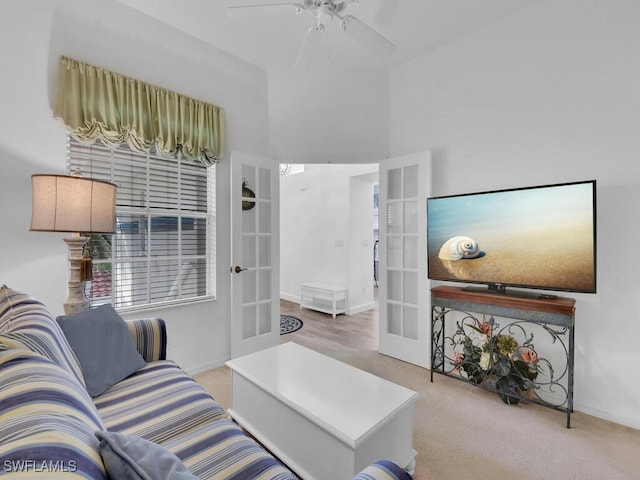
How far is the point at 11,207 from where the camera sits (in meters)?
2.00

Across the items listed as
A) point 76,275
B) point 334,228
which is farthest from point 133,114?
point 334,228

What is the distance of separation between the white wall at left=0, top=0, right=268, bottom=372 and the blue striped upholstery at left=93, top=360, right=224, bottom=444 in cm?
109

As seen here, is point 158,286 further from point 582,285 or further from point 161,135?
point 582,285

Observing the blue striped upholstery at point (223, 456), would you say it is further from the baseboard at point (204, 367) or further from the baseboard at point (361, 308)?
the baseboard at point (361, 308)

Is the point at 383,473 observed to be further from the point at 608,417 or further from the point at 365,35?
the point at 608,417

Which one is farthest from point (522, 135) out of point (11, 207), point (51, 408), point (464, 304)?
point (11, 207)

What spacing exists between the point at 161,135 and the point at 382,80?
2.31 meters

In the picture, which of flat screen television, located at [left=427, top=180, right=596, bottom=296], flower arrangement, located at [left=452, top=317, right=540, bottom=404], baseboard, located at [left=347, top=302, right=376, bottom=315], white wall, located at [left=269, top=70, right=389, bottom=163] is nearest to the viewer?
flat screen television, located at [left=427, top=180, right=596, bottom=296]

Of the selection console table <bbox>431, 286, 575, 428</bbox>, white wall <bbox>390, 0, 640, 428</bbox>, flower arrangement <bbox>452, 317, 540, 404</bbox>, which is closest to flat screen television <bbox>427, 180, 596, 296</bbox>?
console table <bbox>431, 286, 575, 428</bbox>

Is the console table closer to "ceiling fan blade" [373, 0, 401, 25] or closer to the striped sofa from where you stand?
the striped sofa

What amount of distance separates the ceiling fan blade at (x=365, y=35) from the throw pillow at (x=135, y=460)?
1999mm

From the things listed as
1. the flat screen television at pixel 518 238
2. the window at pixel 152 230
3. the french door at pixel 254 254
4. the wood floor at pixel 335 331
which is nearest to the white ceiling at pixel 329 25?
the french door at pixel 254 254

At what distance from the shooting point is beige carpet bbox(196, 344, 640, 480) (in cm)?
167

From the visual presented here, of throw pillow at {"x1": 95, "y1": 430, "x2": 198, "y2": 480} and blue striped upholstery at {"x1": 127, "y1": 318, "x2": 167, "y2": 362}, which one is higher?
throw pillow at {"x1": 95, "y1": 430, "x2": 198, "y2": 480}
